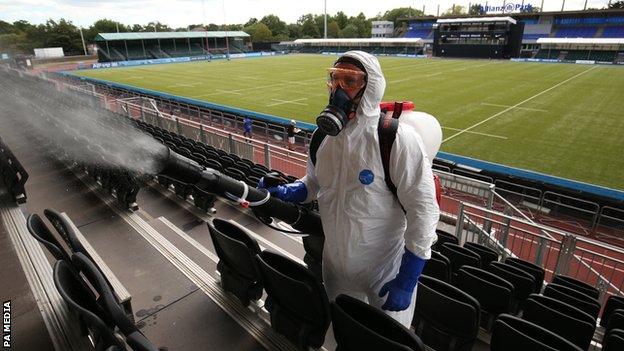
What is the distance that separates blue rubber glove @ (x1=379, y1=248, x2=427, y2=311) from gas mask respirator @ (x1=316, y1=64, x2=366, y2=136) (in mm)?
858

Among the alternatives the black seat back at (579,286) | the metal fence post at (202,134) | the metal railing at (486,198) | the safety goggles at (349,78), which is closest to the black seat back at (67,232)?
the safety goggles at (349,78)

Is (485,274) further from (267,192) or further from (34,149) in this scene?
(34,149)

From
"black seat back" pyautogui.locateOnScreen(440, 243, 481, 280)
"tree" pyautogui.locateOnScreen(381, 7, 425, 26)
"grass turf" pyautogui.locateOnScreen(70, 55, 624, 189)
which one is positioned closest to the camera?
"black seat back" pyautogui.locateOnScreen(440, 243, 481, 280)

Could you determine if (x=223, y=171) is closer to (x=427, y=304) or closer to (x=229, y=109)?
(x=427, y=304)

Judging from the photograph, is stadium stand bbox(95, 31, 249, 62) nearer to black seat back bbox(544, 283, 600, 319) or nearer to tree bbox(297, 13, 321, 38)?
tree bbox(297, 13, 321, 38)

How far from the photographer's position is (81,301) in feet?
7.25

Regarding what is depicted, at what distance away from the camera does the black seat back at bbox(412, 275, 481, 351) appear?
2467mm

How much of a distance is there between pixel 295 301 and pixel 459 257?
2.25 meters

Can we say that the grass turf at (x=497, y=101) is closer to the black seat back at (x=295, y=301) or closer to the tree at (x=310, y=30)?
the black seat back at (x=295, y=301)

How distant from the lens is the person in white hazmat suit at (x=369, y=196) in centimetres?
202

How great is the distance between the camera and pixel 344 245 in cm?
228

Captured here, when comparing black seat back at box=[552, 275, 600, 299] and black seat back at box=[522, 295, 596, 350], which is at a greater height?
black seat back at box=[522, 295, 596, 350]

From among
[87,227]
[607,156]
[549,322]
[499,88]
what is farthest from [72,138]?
[499,88]

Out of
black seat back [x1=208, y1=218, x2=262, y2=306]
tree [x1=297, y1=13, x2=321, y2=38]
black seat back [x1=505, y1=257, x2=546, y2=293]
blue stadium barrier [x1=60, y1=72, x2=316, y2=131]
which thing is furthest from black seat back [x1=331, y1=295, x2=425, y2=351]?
tree [x1=297, y1=13, x2=321, y2=38]
